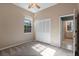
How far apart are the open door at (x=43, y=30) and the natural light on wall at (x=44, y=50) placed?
17cm

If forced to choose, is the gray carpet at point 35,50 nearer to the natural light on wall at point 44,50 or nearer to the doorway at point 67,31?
the natural light on wall at point 44,50

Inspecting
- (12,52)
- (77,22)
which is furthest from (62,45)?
(12,52)

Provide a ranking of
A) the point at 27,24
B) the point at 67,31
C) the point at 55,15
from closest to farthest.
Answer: the point at 67,31, the point at 55,15, the point at 27,24

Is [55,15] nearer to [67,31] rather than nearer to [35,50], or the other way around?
[67,31]

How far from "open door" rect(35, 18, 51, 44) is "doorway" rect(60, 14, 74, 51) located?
34 centimetres

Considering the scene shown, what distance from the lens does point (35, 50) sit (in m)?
2.08

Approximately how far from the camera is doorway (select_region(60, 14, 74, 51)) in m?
1.92

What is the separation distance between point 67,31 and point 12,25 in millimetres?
1339

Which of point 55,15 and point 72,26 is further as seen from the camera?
point 55,15

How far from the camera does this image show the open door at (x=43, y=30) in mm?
2159

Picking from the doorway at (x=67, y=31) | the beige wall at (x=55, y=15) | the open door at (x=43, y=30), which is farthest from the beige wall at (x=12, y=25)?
the doorway at (x=67, y=31)

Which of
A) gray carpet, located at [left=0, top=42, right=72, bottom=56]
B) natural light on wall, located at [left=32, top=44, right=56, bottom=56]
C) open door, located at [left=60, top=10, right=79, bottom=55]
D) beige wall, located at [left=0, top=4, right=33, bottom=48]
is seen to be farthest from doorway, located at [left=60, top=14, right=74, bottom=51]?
beige wall, located at [left=0, top=4, right=33, bottom=48]

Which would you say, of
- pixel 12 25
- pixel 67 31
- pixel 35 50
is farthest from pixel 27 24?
pixel 67 31

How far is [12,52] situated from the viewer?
1.97 m
